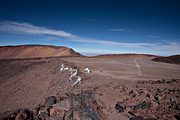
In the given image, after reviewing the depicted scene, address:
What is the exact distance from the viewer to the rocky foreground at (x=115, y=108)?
7602 millimetres

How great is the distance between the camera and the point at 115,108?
28.6 feet

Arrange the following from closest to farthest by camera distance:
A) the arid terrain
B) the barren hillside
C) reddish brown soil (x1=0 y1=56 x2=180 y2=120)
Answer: the arid terrain < reddish brown soil (x1=0 y1=56 x2=180 y2=120) < the barren hillside

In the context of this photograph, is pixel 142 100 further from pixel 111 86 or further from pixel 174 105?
pixel 111 86

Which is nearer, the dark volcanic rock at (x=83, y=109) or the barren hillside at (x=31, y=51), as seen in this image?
the dark volcanic rock at (x=83, y=109)

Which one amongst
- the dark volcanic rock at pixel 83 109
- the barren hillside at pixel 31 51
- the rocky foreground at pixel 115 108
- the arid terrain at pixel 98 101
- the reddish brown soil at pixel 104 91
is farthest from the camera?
the barren hillside at pixel 31 51

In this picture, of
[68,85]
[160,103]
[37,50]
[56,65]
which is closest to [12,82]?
[56,65]

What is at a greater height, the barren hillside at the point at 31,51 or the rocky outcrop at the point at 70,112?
the barren hillside at the point at 31,51

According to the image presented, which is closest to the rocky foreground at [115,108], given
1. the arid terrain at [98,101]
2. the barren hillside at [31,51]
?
the arid terrain at [98,101]

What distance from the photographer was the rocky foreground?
7.60m

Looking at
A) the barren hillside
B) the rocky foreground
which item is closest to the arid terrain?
the rocky foreground

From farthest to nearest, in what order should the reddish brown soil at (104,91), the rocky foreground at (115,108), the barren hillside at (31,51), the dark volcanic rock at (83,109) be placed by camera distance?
1. the barren hillside at (31,51)
2. the reddish brown soil at (104,91)
3. the rocky foreground at (115,108)
4. the dark volcanic rock at (83,109)

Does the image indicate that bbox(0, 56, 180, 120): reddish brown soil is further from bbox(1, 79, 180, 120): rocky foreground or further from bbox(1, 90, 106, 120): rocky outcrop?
bbox(1, 90, 106, 120): rocky outcrop

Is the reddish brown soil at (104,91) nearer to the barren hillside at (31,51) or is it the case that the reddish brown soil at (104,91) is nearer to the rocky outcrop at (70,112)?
the rocky outcrop at (70,112)

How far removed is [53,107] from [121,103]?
292cm
